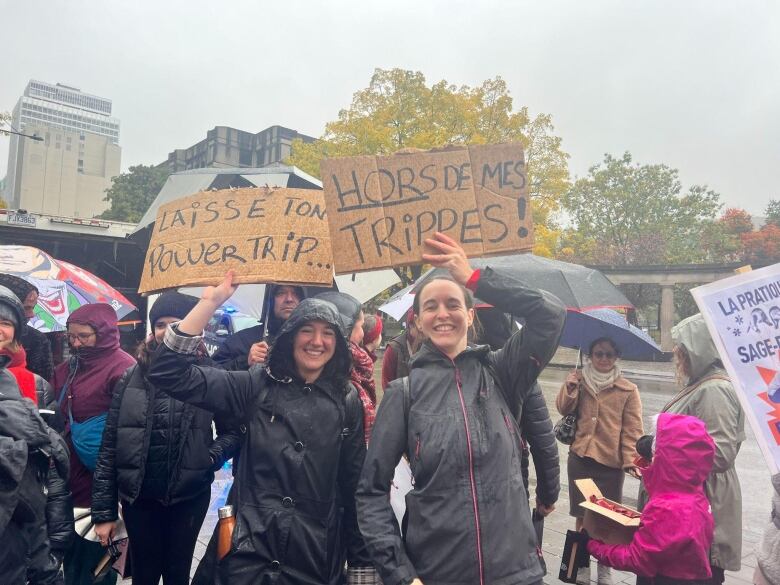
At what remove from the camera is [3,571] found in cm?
206

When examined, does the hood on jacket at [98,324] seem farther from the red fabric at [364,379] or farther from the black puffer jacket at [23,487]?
the red fabric at [364,379]

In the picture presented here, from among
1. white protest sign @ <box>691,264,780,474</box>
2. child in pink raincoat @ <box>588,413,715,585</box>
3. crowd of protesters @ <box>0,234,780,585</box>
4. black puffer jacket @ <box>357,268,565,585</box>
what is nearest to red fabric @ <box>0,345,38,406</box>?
crowd of protesters @ <box>0,234,780,585</box>

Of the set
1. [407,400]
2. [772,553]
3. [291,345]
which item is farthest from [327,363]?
[772,553]

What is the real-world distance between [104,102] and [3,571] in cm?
17421

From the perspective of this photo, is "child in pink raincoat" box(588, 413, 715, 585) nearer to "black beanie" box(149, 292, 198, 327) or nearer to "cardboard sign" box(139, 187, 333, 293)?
"cardboard sign" box(139, 187, 333, 293)

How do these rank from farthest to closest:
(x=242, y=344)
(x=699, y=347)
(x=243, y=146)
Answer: (x=243, y=146)
(x=242, y=344)
(x=699, y=347)

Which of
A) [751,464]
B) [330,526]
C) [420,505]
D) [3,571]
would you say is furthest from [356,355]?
[751,464]

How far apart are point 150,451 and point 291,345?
1.05 metres

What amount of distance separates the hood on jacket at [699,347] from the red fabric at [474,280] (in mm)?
1728

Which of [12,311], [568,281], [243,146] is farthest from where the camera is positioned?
[243,146]

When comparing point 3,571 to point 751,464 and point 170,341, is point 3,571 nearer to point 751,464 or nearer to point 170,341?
point 170,341

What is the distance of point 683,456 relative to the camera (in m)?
2.59

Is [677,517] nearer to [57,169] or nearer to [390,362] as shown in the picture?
[390,362]

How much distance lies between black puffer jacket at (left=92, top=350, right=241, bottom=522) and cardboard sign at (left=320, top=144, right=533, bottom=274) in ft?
3.74
